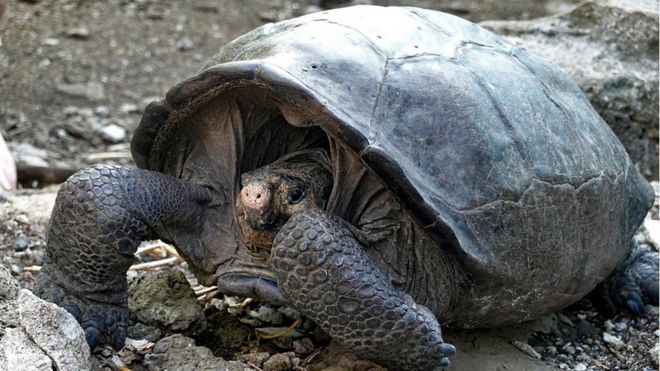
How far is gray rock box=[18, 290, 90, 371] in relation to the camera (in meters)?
2.45

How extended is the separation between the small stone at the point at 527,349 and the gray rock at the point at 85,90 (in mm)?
3949

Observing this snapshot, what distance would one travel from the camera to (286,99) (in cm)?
280

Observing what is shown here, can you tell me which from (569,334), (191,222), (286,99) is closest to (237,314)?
(191,222)

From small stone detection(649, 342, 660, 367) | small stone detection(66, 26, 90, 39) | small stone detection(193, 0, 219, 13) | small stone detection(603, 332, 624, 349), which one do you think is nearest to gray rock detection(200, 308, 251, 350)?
small stone detection(603, 332, 624, 349)

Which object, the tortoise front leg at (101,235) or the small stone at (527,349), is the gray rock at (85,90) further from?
the small stone at (527,349)

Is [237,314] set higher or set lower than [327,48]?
lower

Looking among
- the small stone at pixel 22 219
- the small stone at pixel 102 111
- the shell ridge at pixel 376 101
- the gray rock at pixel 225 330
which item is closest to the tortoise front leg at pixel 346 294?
the shell ridge at pixel 376 101

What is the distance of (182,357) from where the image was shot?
2984mm

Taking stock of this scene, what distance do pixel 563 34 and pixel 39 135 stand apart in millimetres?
3322

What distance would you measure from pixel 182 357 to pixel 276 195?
601mm

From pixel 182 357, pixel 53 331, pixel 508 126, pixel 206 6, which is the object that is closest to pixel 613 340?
pixel 508 126

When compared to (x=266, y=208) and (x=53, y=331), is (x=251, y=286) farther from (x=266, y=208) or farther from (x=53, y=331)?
(x=53, y=331)

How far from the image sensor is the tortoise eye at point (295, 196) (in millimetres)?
2947

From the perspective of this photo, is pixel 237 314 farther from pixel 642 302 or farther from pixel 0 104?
pixel 0 104
